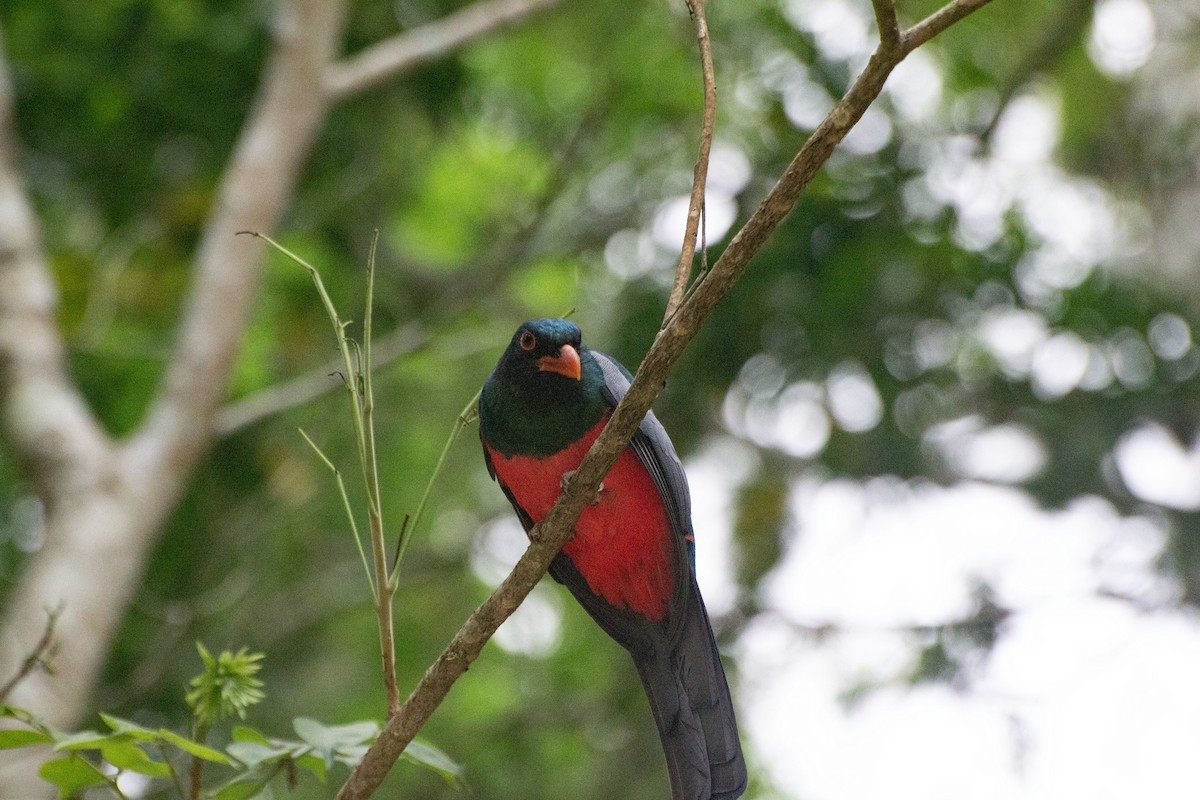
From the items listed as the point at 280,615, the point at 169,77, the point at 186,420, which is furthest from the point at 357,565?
the point at 169,77

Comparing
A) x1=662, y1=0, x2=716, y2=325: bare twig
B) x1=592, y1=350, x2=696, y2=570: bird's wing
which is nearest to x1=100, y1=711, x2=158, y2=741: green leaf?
x1=662, y1=0, x2=716, y2=325: bare twig

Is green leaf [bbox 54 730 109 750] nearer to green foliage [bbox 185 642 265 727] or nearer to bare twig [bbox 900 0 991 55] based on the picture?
green foliage [bbox 185 642 265 727]

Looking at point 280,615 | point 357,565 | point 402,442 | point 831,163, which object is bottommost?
point 280,615

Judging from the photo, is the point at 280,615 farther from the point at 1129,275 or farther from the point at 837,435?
the point at 1129,275

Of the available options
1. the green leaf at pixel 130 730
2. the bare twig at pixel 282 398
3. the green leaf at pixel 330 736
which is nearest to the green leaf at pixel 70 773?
the green leaf at pixel 130 730

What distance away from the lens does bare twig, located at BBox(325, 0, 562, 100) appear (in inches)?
222

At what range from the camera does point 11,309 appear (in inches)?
195

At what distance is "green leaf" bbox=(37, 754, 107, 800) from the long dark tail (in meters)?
1.25

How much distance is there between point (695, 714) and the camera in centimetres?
269

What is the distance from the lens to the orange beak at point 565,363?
113 inches

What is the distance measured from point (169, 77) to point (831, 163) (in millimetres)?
3668

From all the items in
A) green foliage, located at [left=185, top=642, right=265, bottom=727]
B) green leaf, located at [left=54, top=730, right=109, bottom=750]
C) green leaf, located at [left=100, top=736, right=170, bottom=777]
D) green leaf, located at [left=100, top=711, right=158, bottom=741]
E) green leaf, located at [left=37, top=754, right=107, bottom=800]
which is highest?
green foliage, located at [left=185, top=642, right=265, bottom=727]

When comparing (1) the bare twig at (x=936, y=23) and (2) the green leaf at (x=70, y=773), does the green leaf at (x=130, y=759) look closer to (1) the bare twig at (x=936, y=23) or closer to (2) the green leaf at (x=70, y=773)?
(2) the green leaf at (x=70, y=773)

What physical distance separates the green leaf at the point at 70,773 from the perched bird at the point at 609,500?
1281 millimetres
